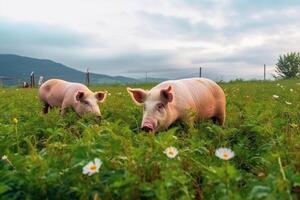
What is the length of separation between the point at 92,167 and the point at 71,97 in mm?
6834

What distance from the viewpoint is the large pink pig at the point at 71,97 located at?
8.91m

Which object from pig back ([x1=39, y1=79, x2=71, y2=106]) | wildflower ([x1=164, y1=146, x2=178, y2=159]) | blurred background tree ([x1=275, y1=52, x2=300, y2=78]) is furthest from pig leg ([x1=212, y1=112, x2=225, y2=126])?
blurred background tree ([x1=275, y1=52, x2=300, y2=78])

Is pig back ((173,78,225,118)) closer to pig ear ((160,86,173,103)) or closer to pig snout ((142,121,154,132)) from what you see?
pig ear ((160,86,173,103))

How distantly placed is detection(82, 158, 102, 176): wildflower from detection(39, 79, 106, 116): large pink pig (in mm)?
4792

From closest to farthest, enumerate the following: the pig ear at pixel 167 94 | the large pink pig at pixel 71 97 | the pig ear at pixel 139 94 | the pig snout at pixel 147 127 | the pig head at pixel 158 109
Answer: the pig snout at pixel 147 127, the pig head at pixel 158 109, the pig ear at pixel 167 94, the pig ear at pixel 139 94, the large pink pig at pixel 71 97

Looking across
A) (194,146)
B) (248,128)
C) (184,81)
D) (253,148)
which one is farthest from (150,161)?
(184,81)

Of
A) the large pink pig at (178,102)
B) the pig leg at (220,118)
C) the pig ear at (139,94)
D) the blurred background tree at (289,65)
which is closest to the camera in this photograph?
the large pink pig at (178,102)

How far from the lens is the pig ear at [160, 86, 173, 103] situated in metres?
6.65

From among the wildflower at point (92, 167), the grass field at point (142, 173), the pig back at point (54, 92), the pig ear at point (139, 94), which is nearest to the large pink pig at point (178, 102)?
the pig ear at point (139, 94)

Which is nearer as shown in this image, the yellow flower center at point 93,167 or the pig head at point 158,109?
the yellow flower center at point 93,167

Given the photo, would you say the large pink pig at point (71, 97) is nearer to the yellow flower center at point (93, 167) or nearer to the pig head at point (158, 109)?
the pig head at point (158, 109)

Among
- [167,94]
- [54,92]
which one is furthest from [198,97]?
[54,92]

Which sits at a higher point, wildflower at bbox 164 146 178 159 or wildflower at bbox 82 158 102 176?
wildflower at bbox 164 146 178 159

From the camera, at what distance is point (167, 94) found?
667cm
